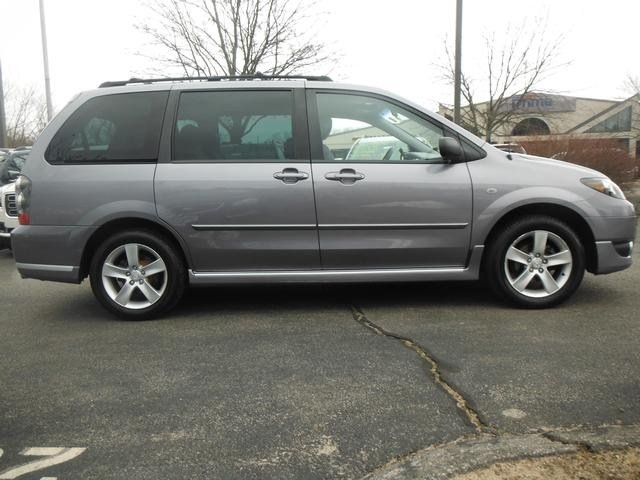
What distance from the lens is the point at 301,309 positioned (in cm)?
490

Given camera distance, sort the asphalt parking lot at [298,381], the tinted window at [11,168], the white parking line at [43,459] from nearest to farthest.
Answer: the white parking line at [43,459]
the asphalt parking lot at [298,381]
the tinted window at [11,168]

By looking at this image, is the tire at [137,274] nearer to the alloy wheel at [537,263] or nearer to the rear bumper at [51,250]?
the rear bumper at [51,250]

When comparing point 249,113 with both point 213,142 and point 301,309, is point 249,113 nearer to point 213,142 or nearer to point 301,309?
point 213,142

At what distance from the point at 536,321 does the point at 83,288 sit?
14.2 feet

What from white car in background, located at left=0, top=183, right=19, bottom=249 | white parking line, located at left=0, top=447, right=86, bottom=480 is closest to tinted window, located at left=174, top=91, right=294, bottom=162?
white parking line, located at left=0, top=447, right=86, bottom=480

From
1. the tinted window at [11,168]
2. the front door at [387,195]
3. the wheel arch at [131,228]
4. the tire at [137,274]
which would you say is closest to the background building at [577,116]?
the tinted window at [11,168]

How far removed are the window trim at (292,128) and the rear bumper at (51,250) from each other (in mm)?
899

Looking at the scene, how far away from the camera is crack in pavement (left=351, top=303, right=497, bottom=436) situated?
2.73 metres

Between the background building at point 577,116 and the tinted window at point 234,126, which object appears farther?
the background building at point 577,116

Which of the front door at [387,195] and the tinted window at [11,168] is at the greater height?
the tinted window at [11,168]

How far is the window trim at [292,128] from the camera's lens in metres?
4.56

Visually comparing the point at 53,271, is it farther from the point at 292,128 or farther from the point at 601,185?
the point at 601,185

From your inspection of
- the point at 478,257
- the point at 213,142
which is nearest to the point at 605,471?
the point at 478,257

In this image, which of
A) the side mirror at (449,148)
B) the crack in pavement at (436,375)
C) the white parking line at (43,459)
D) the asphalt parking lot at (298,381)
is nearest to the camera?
the white parking line at (43,459)
